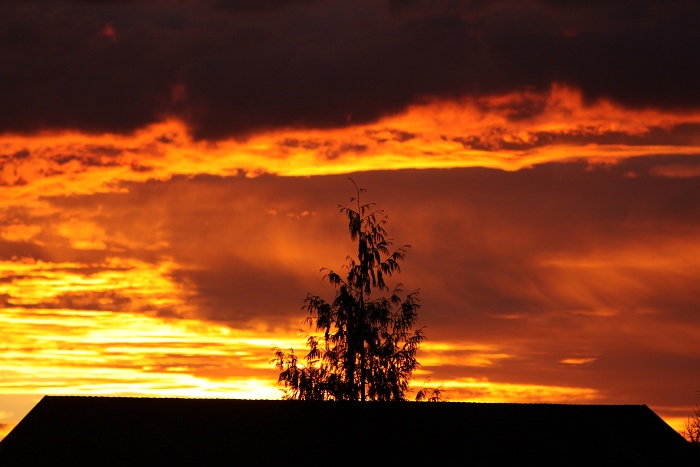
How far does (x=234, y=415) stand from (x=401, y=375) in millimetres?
15563

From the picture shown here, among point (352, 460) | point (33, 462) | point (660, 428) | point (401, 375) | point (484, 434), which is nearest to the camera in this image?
point (33, 462)

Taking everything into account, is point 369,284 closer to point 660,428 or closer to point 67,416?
point 660,428

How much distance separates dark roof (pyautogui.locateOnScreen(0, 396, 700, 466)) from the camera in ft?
97.6

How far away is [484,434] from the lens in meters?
32.8

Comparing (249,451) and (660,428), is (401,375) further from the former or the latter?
(249,451)

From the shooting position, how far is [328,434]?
105ft

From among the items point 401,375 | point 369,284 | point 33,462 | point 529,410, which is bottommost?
point 33,462

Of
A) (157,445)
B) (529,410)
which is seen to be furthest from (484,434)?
(157,445)

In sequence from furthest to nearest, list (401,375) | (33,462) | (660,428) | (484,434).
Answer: (401,375)
(660,428)
(484,434)
(33,462)

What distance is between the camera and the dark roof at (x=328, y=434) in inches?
1171

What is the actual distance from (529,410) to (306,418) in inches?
290

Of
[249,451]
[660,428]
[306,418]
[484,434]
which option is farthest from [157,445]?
[660,428]

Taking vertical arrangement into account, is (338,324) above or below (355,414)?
above

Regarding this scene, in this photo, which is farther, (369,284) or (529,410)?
(369,284)
